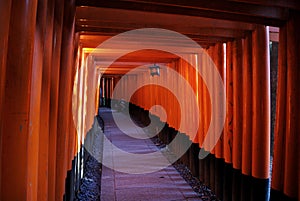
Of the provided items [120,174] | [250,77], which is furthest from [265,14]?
[120,174]

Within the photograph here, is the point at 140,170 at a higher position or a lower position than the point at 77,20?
lower

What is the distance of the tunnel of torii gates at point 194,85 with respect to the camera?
4.23ft

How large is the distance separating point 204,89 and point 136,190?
221cm

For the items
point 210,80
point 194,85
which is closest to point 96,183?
point 194,85

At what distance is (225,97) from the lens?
4430 millimetres

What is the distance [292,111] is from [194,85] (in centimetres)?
306

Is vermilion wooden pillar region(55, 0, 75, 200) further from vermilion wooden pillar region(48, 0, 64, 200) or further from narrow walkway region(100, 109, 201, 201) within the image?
narrow walkway region(100, 109, 201, 201)

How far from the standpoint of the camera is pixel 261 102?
11.3ft

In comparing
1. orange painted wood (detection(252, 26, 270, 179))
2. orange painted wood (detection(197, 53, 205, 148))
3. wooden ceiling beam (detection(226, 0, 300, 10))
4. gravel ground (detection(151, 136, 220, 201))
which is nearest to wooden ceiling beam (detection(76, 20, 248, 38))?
orange painted wood (detection(252, 26, 270, 179))

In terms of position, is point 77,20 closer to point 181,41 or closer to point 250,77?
point 181,41

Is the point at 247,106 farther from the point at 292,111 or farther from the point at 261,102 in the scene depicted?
the point at 292,111

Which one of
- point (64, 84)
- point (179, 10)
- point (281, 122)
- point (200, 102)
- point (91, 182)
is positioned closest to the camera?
point (64, 84)

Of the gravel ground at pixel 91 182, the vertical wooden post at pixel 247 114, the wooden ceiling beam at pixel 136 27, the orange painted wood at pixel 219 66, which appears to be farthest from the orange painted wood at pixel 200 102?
the gravel ground at pixel 91 182

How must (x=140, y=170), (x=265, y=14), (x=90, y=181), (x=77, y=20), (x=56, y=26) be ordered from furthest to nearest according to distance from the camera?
(x=140, y=170), (x=90, y=181), (x=77, y=20), (x=265, y=14), (x=56, y=26)
